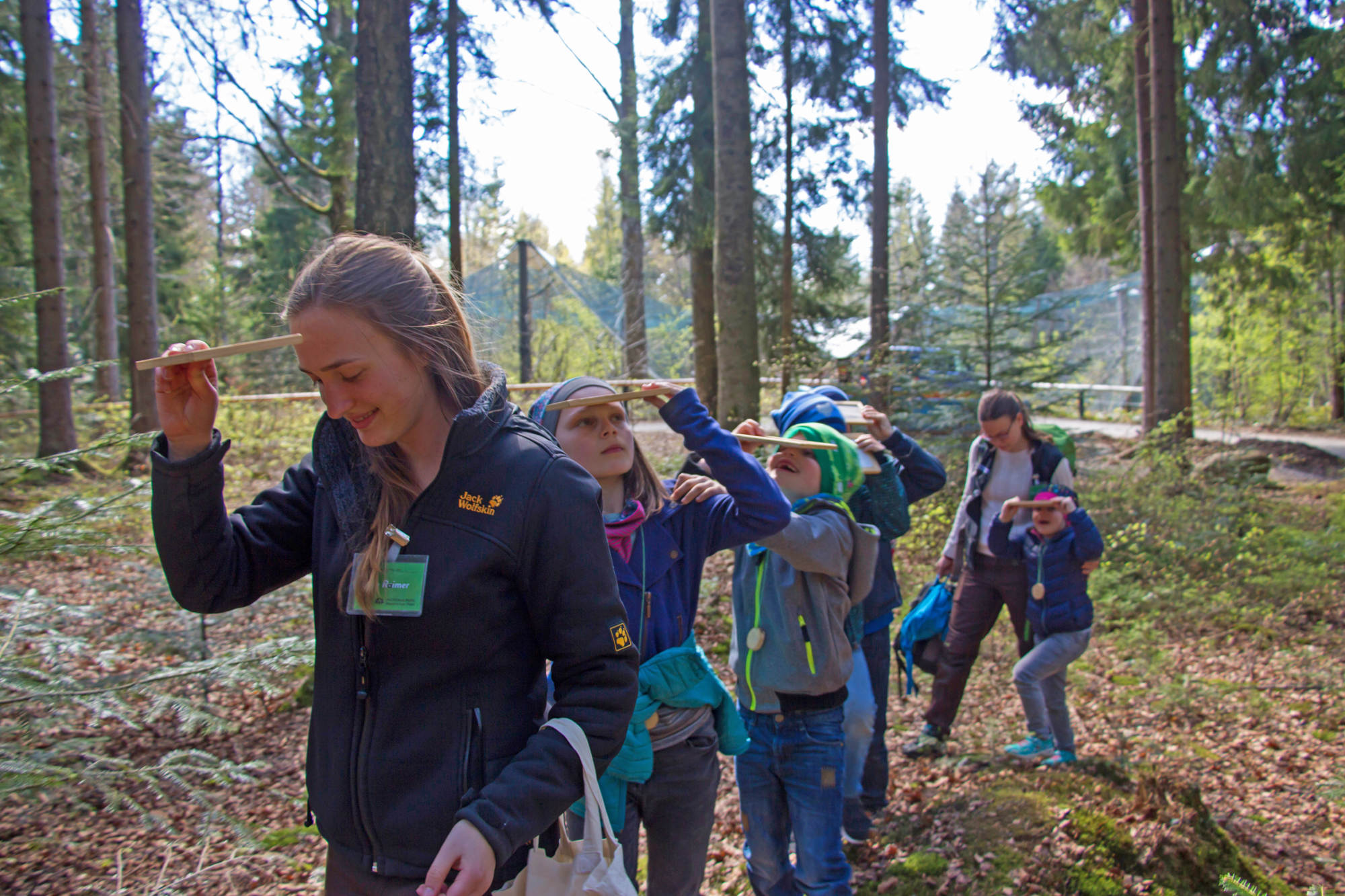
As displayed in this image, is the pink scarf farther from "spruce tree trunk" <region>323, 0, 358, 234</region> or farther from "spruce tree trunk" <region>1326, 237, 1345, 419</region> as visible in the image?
"spruce tree trunk" <region>1326, 237, 1345, 419</region>

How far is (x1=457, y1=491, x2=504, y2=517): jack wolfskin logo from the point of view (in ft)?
4.98

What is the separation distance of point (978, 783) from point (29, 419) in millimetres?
14982

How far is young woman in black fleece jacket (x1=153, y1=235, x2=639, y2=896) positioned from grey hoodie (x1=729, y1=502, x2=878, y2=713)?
1.40m

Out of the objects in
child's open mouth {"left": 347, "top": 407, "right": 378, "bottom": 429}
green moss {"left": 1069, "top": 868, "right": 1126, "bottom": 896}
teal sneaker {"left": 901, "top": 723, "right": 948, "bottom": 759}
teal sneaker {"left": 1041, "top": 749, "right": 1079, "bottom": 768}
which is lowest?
teal sneaker {"left": 901, "top": 723, "right": 948, "bottom": 759}

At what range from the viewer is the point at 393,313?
161 cm

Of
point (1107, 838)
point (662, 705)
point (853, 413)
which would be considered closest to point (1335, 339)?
point (853, 413)

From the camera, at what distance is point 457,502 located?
153cm

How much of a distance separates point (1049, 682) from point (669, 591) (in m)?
2.99

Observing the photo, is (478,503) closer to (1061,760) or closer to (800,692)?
(800,692)

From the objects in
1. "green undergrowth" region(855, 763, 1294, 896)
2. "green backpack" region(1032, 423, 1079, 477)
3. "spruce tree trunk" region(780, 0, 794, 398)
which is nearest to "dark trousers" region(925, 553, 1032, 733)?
"green backpack" region(1032, 423, 1079, 477)

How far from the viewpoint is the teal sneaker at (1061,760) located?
4.31m

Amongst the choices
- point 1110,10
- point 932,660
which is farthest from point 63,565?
point 1110,10

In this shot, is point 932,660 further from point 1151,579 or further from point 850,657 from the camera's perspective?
point 1151,579

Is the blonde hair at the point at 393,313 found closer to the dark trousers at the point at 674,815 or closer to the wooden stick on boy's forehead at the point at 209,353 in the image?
the wooden stick on boy's forehead at the point at 209,353
